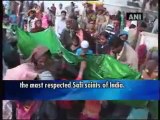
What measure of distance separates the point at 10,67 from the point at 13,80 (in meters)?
0.16

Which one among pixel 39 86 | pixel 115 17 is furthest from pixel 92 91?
pixel 115 17

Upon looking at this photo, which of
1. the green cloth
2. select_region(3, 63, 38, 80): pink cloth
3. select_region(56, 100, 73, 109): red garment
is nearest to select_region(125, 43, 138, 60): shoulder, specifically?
the green cloth

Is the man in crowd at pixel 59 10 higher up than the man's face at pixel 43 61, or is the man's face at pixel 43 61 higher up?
the man in crowd at pixel 59 10

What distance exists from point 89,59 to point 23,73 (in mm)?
805

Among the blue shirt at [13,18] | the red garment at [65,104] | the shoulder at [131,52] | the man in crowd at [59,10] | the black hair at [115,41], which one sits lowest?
the red garment at [65,104]

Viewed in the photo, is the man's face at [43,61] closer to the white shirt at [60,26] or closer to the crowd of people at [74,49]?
the crowd of people at [74,49]

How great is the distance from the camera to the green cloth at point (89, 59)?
4598 millimetres

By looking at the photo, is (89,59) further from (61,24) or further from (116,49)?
(61,24)

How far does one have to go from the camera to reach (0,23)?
4.55m

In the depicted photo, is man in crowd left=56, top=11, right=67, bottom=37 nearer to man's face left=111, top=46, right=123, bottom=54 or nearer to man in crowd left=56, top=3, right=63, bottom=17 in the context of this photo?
man in crowd left=56, top=3, right=63, bottom=17

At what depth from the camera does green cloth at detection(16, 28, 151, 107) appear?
4.60m

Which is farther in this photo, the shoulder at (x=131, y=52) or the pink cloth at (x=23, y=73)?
the shoulder at (x=131, y=52)

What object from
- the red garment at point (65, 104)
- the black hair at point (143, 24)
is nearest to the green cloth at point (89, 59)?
the red garment at point (65, 104)

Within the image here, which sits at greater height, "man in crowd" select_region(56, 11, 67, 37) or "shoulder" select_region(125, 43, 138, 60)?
"man in crowd" select_region(56, 11, 67, 37)
